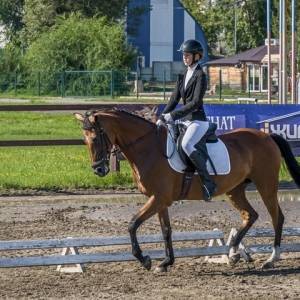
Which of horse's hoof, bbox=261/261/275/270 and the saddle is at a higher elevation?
the saddle

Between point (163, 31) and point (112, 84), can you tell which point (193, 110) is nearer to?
point (112, 84)

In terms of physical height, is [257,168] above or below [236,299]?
above

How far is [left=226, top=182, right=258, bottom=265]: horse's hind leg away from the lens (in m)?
9.50

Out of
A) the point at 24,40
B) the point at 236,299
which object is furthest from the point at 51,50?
the point at 236,299

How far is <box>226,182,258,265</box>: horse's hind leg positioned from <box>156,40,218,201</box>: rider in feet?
2.39

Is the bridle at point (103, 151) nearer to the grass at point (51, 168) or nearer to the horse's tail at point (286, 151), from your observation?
the horse's tail at point (286, 151)

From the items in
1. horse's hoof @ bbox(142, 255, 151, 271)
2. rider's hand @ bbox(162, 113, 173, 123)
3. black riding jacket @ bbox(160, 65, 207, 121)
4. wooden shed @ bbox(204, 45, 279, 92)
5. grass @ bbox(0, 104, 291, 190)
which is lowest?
horse's hoof @ bbox(142, 255, 151, 271)

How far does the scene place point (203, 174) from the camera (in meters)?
9.03

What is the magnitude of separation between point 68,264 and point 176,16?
6464cm

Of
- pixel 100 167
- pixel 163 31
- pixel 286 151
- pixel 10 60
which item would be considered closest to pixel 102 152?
pixel 100 167

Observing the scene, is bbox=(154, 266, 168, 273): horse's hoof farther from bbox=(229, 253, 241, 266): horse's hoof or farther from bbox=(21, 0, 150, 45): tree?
bbox=(21, 0, 150, 45): tree

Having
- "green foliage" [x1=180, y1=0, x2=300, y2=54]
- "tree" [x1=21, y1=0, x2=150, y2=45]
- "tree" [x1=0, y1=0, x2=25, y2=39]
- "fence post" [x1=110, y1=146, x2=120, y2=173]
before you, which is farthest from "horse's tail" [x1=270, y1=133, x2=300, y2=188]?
"green foliage" [x1=180, y1=0, x2=300, y2=54]

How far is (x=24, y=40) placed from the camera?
67.0 m

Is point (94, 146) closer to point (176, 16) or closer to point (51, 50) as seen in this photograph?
point (51, 50)
